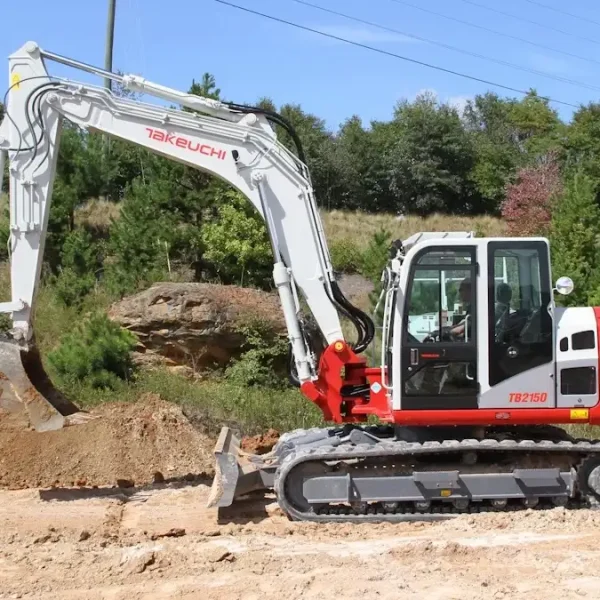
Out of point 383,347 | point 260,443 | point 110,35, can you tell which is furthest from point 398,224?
point 383,347

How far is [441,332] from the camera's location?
7473 millimetres

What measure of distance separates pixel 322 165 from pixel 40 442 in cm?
3494

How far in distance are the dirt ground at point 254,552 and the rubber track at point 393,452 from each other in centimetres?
13

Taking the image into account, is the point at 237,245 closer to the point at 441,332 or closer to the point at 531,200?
the point at 441,332

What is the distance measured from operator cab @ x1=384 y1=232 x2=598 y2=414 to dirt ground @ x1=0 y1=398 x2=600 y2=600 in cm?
114

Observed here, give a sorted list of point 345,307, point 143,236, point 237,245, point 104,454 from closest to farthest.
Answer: point 345,307
point 104,454
point 143,236
point 237,245

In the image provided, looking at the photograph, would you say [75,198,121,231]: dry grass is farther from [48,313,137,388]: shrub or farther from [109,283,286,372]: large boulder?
[48,313,137,388]: shrub

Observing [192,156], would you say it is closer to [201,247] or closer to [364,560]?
[364,560]

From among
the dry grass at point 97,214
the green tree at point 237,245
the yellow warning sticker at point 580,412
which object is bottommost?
the yellow warning sticker at point 580,412

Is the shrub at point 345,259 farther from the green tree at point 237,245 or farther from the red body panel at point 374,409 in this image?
the red body panel at point 374,409

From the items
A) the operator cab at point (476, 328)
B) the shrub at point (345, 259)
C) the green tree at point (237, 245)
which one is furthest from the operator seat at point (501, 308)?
the shrub at point (345, 259)

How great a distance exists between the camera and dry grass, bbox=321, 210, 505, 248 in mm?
32188

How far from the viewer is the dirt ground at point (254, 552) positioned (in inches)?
230

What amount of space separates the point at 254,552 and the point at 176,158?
3887 mm
